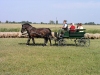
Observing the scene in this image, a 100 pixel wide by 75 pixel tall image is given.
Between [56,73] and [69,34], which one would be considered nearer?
[56,73]

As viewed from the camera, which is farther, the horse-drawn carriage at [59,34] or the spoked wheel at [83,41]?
the spoked wheel at [83,41]

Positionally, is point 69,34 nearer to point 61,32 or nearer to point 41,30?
point 61,32

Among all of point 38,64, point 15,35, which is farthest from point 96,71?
point 15,35

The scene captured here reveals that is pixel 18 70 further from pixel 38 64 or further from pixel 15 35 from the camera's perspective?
pixel 15 35

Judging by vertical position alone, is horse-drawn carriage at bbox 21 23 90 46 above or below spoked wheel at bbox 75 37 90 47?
above

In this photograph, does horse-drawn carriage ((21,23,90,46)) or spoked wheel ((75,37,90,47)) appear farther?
spoked wheel ((75,37,90,47))

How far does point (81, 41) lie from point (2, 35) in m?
12.4

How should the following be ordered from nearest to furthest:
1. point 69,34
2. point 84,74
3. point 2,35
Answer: point 84,74 < point 69,34 < point 2,35

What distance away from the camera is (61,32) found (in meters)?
17.6

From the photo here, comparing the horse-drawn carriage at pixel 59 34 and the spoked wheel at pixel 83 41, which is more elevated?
the horse-drawn carriage at pixel 59 34

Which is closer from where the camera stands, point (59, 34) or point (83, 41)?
point (59, 34)

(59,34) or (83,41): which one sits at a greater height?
(59,34)

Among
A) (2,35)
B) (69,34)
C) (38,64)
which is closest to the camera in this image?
(38,64)

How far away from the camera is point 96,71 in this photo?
852cm
